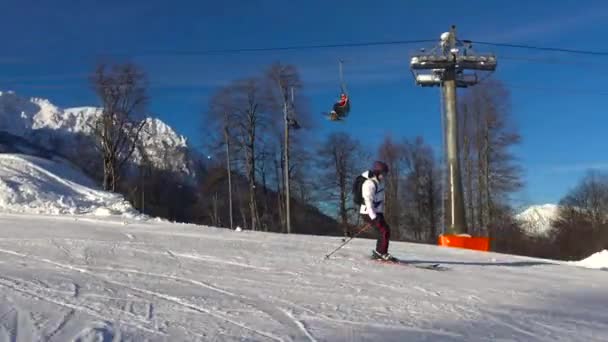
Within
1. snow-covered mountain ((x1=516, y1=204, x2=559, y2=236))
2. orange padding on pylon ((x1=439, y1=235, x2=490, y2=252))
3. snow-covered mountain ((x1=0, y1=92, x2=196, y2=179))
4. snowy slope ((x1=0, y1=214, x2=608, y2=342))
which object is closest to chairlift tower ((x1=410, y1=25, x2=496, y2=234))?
orange padding on pylon ((x1=439, y1=235, x2=490, y2=252))

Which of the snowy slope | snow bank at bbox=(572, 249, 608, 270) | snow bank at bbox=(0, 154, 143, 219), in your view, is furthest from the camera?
snow bank at bbox=(0, 154, 143, 219)

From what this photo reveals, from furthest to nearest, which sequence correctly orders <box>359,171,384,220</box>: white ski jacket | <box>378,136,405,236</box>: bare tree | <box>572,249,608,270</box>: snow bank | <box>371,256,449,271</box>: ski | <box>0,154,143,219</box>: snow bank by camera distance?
<box>378,136,405,236</box>: bare tree
<box>0,154,143,219</box>: snow bank
<box>572,249,608,270</box>: snow bank
<box>371,256,449,271</box>: ski
<box>359,171,384,220</box>: white ski jacket

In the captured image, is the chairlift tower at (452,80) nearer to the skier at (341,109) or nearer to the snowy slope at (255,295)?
the skier at (341,109)

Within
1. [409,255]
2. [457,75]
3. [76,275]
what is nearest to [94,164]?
[457,75]

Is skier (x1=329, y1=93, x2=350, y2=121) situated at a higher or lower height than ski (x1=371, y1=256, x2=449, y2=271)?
higher

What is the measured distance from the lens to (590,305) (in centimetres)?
855

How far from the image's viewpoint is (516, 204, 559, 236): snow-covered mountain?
4414cm

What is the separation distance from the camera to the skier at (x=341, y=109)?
20.1 m

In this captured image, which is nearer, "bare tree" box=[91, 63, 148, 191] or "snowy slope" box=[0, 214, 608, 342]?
"snowy slope" box=[0, 214, 608, 342]

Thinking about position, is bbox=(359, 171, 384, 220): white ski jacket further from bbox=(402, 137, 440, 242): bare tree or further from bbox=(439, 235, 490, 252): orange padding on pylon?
bbox=(402, 137, 440, 242): bare tree

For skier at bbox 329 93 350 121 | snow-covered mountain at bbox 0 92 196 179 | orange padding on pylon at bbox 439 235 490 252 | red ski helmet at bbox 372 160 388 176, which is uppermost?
snow-covered mountain at bbox 0 92 196 179

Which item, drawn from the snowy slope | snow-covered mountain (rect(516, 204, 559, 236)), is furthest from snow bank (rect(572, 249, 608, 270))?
snow-covered mountain (rect(516, 204, 559, 236))

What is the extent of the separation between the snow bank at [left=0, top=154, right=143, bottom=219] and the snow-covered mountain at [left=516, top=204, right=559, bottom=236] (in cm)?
3032

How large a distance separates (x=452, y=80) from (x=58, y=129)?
7915 cm
